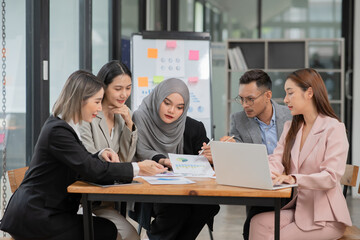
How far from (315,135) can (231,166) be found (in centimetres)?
54

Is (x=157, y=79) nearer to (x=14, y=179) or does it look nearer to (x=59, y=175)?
(x=14, y=179)

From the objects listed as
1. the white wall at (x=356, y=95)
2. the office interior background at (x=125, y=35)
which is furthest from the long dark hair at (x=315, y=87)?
the white wall at (x=356, y=95)

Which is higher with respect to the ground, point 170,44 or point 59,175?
point 170,44

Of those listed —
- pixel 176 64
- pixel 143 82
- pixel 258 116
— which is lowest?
pixel 258 116

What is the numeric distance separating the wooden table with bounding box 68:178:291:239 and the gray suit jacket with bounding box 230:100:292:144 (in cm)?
115

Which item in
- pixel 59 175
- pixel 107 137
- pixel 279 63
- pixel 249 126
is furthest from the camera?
pixel 279 63

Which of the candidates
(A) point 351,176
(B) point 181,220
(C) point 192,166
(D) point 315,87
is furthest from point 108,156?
(A) point 351,176

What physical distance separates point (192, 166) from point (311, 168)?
2.05 feet

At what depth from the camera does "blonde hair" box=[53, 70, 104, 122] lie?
2514 millimetres

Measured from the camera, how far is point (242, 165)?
2377 millimetres

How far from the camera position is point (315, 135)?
270cm

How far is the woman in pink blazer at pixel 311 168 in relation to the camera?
8.37 feet

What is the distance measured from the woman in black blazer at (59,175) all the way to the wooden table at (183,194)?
0.09 m

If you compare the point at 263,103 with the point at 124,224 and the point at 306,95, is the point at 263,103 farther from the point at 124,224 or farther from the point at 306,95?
the point at 124,224
